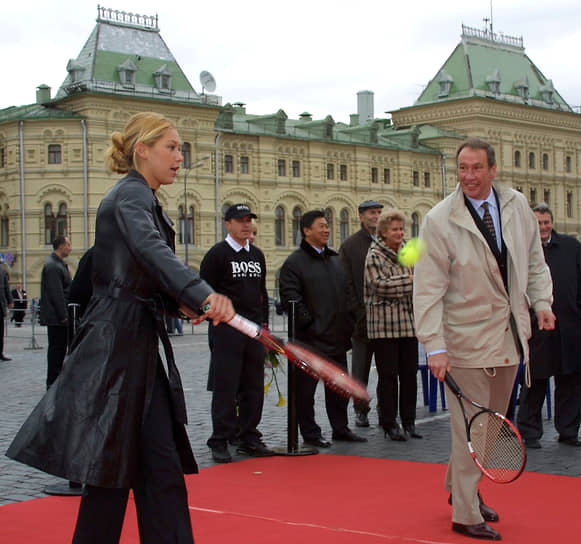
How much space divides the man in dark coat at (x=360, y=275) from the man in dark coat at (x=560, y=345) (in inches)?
72.2

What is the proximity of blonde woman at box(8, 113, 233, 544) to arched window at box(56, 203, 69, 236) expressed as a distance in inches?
2045

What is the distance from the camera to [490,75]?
74125mm

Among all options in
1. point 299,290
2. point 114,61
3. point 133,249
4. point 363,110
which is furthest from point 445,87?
point 133,249

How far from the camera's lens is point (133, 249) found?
3.93m

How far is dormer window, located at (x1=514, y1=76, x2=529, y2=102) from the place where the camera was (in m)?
75.4

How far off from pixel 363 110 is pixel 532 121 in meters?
12.8

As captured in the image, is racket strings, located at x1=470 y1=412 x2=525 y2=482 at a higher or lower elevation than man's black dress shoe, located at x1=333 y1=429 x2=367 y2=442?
higher

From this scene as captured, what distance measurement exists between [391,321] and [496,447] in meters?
3.91

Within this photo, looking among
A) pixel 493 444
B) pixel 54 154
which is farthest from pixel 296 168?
pixel 493 444

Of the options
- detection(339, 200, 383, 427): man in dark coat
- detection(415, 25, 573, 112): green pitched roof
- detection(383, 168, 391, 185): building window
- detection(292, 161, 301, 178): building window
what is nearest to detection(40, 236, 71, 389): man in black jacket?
detection(339, 200, 383, 427): man in dark coat

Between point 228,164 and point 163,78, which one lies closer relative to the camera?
point 163,78

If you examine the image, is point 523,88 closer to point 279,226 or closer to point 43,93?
point 279,226

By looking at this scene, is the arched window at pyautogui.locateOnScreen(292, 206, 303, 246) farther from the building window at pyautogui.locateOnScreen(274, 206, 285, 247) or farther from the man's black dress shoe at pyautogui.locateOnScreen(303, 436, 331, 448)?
the man's black dress shoe at pyautogui.locateOnScreen(303, 436, 331, 448)

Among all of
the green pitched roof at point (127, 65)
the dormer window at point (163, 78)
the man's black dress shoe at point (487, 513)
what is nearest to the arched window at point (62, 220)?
the green pitched roof at point (127, 65)
